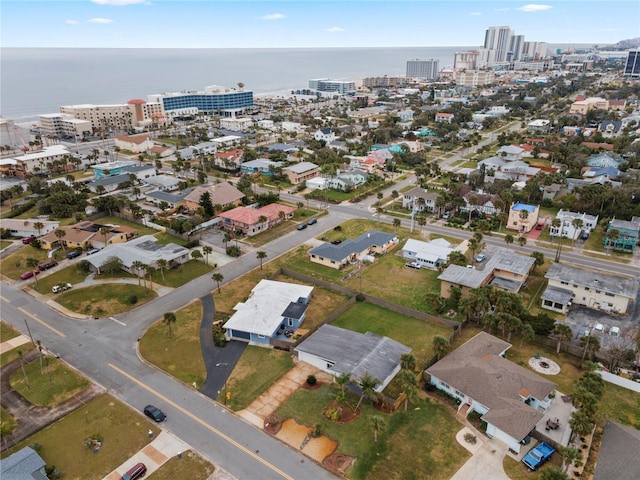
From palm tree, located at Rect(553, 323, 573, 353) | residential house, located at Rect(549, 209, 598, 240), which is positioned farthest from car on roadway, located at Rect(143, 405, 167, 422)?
residential house, located at Rect(549, 209, 598, 240)

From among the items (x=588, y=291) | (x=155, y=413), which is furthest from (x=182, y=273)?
(x=588, y=291)

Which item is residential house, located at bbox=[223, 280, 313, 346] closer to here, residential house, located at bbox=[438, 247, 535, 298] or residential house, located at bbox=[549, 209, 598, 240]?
residential house, located at bbox=[438, 247, 535, 298]

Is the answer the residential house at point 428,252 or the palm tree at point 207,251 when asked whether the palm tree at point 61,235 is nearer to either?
the palm tree at point 207,251

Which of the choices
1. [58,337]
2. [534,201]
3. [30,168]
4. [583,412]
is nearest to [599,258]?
[534,201]

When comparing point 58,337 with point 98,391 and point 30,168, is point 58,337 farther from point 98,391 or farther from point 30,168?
point 30,168

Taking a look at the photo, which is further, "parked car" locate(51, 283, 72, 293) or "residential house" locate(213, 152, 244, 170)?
"residential house" locate(213, 152, 244, 170)

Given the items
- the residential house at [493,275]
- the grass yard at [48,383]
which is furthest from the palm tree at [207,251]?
the residential house at [493,275]

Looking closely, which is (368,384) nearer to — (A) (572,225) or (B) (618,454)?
(B) (618,454)
